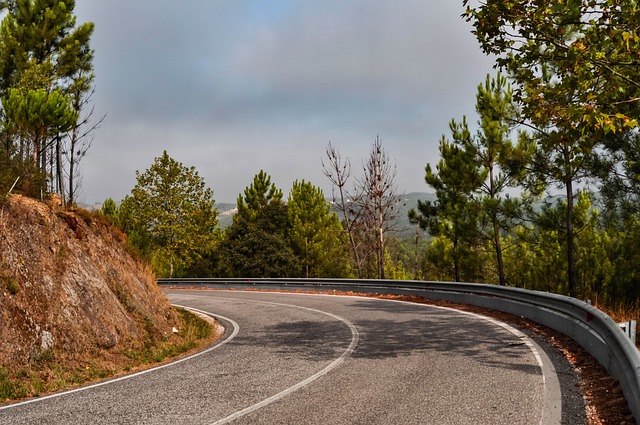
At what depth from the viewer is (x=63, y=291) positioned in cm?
932

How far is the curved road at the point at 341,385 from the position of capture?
16.6 feet

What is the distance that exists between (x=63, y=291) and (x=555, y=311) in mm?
10364

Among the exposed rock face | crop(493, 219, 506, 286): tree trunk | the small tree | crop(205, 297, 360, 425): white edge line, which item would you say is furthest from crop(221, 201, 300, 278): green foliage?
crop(205, 297, 360, 425): white edge line

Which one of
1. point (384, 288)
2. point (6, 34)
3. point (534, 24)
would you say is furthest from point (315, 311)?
point (6, 34)

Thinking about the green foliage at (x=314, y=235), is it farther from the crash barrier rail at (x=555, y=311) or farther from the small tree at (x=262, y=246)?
the crash barrier rail at (x=555, y=311)

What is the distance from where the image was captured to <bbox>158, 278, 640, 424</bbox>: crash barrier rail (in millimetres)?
4988

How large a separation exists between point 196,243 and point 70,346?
3122cm

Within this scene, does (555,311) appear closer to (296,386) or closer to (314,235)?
(296,386)

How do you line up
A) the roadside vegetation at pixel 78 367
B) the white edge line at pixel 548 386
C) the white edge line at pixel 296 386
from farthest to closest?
the roadside vegetation at pixel 78 367 → the white edge line at pixel 296 386 → the white edge line at pixel 548 386

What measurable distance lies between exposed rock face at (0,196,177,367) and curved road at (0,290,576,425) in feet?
6.75

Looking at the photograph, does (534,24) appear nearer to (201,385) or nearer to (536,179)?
(201,385)

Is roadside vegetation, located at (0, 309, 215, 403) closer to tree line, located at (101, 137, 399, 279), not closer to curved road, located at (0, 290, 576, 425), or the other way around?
curved road, located at (0, 290, 576, 425)

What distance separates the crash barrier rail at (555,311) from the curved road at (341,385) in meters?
0.80

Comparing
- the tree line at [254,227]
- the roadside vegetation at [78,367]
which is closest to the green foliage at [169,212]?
the tree line at [254,227]
